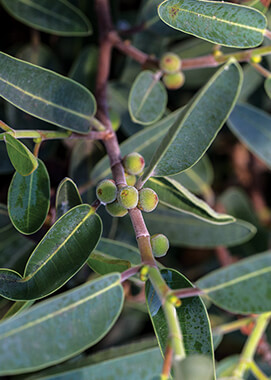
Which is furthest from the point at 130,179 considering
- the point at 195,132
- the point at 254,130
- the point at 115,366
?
the point at 254,130

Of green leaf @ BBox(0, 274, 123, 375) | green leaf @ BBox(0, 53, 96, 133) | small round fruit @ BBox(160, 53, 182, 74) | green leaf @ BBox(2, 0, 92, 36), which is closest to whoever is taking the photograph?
green leaf @ BBox(0, 274, 123, 375)

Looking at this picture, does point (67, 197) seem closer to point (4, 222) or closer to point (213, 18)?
point (4, 222)

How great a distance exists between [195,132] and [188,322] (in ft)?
1.06

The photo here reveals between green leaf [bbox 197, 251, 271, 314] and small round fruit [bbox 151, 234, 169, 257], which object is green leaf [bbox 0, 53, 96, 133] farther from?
green leaf [bbox 197, 251, 271, 314]

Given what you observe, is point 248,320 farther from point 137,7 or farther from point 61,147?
point 137,7

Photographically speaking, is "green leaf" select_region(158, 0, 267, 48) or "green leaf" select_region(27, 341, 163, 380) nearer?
"green leaf" select_region(158, 0, 267, 48)

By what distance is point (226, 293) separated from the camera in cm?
70

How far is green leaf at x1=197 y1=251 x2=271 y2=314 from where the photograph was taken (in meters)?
0.68

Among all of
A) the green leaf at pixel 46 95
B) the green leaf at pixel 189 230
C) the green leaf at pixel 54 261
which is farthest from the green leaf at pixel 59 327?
the green leaf at pixel 189 230

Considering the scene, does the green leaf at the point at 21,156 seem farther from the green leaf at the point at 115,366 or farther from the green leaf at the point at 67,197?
the green leaf at the point at 115,366

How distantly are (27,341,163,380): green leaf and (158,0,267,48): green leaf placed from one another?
0.70 m

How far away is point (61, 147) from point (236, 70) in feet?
2.31

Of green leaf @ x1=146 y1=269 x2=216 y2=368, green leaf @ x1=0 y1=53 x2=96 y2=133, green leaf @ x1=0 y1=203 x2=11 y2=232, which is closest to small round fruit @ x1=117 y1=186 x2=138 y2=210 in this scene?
green leaf @ x1=146 y1=269 x2=216 y2=368

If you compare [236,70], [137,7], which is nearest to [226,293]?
[236,70]
